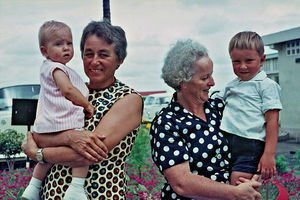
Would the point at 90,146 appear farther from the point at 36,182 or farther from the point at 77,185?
the point at 36,182

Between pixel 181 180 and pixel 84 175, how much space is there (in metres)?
0.46

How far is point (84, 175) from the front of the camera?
1873 millimetres

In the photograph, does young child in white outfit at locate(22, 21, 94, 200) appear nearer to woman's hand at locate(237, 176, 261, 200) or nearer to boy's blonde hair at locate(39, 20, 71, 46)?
boy's blonde hair at locate(39, 20, 71, 46)

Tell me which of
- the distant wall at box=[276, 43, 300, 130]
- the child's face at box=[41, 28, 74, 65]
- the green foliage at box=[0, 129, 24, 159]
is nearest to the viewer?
the child's face at box=[41, 28, 74, 65]

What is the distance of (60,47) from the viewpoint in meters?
2.03

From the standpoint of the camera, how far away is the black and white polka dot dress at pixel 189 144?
72.8 inches

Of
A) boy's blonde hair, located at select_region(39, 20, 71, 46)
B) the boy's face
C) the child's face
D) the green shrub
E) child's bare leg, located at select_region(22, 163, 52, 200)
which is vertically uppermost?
boy's blonde hair, located at select_region(39, 20, 71, 46)

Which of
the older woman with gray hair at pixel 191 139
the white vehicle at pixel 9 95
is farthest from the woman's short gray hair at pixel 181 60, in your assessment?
the white vehicle at pixel 9 95

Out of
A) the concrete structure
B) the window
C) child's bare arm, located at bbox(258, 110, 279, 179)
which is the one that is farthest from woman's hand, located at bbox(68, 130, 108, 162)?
the window

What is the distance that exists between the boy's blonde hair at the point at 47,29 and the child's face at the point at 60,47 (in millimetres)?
18

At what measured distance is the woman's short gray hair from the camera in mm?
1917

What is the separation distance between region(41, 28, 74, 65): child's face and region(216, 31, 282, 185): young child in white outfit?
86 cm

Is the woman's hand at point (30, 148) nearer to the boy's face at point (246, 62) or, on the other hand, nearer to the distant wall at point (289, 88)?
the boy's face at point (246, 62)

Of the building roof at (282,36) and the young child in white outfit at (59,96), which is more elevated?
the building roof at (282,36)
